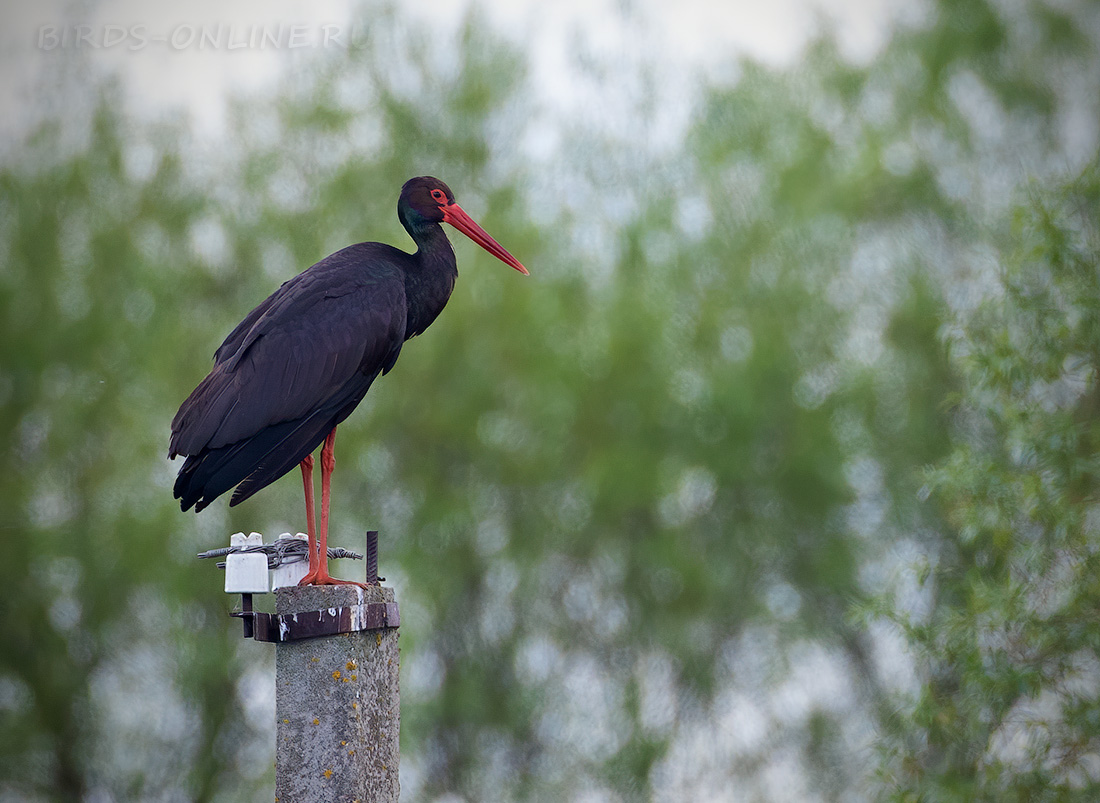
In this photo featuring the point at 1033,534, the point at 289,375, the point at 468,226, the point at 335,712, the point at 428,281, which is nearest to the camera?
the point at 335,712

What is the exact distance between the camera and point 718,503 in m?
10.9

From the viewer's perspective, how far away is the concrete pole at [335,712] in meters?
2.66

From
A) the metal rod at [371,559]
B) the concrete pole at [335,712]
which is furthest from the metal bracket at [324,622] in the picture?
the metal rod at [371,559]

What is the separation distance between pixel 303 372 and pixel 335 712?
3.58 ft

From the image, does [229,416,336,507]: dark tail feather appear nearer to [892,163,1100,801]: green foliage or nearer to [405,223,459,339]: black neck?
[405,223,459,339]: black neck

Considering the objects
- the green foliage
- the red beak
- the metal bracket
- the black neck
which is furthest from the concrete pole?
the green foliage

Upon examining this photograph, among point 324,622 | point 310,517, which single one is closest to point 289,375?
point 310,517

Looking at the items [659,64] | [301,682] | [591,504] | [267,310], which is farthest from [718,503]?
[301,682]

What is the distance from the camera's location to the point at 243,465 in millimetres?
3230

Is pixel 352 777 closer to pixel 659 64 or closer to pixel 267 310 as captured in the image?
pixel 267 310

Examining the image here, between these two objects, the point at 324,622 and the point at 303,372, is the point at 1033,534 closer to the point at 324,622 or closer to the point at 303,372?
the point at 303,372

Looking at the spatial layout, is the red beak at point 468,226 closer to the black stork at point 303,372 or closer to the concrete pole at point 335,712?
the black stork at point 303,372

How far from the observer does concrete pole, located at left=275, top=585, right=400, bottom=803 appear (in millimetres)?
2664

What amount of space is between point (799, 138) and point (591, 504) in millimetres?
4203
